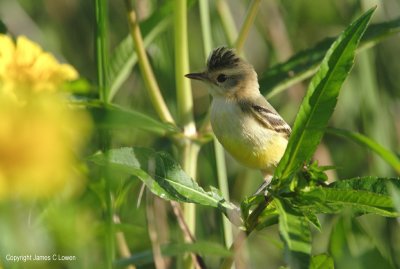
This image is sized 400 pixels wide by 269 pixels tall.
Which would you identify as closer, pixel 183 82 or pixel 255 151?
pixel 183 82

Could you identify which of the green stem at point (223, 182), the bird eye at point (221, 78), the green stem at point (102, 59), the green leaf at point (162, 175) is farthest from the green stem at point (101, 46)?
the bird eye at point (221, 78)

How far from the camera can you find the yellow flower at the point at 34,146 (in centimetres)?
73

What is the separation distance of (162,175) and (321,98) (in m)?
0.37

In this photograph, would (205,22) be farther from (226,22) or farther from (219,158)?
(226,22)

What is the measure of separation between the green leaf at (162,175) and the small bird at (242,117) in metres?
0.80

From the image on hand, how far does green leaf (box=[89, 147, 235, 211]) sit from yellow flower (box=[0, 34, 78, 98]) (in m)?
0.24

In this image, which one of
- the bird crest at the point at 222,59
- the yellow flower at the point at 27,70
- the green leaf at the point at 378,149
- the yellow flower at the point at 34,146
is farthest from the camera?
the bird crest at the point at 222,59

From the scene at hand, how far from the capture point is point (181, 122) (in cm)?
199

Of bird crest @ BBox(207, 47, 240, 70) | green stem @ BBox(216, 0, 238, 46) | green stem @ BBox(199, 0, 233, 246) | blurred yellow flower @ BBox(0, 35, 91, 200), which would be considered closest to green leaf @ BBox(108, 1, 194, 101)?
green stem @ BBox(199, 0, 233, 246)

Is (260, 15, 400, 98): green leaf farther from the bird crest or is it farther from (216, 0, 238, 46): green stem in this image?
(216, 0, 238, 46): green stem

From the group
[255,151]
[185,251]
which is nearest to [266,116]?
[255,151]

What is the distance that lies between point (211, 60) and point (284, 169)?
1.24 m

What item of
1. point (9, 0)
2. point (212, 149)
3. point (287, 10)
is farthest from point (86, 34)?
point (212, 149)

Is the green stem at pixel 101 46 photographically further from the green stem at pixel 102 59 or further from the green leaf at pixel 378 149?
the green leaf at pixel 378 149
